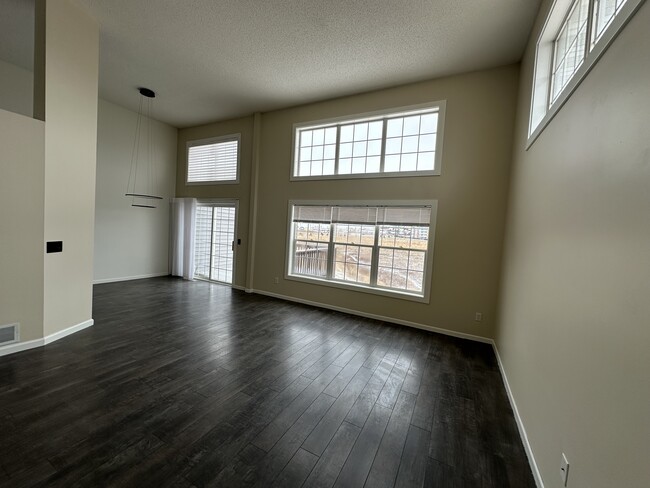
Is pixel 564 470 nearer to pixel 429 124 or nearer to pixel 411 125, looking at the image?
pixel 429 124

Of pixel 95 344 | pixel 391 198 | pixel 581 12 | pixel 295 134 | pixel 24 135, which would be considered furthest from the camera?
pixel 295 134

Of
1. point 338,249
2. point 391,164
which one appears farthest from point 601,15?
point 338,249

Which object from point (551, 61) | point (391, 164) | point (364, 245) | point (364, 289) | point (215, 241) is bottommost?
point (364, 289)

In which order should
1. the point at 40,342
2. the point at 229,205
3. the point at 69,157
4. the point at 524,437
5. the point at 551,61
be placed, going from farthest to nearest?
1. the point at 229,205
2. the point at 69,157
3. the point at 40,342
4. the point at 551,61
5. the point at 524,437

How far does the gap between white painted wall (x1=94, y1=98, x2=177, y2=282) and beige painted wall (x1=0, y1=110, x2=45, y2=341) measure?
2.93m

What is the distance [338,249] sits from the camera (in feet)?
15.6

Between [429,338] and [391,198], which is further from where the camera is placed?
[391,198]

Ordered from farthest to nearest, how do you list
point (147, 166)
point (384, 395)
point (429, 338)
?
point (147, 166)
point (429, 338)
point (384, 395)

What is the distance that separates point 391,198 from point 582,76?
2790 mm

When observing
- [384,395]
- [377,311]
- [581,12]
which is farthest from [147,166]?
[581,12]

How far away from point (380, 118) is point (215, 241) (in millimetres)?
4504

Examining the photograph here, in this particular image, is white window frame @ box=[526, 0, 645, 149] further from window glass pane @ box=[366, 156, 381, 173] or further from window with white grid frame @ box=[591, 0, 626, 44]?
window glass pane @ box=[366, 156, 381, 173]

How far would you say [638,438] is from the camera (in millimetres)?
816

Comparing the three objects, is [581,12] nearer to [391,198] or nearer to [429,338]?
[391,198]
